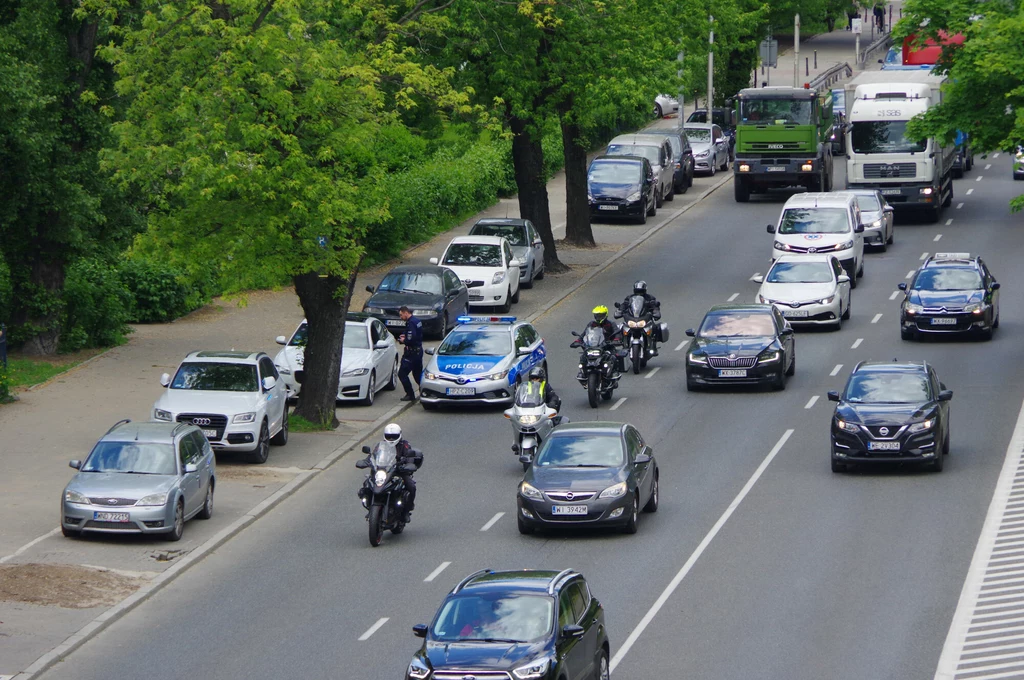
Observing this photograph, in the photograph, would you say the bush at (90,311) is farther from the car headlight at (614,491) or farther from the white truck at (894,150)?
the white truck at (894,150)

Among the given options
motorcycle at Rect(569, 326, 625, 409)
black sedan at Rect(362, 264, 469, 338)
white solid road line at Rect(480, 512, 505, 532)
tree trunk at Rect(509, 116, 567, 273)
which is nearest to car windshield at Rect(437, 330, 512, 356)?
motorcycle at Rect(569, 326, 625, 409)

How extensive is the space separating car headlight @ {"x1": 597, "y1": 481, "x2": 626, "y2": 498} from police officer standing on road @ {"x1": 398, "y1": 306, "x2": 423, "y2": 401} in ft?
34.6

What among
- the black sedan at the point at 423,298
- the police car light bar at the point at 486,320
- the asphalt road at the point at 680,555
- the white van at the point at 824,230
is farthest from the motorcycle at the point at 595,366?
the white van at the point at 824,230

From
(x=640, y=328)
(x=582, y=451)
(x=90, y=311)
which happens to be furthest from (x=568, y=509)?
(x=90, y=311)

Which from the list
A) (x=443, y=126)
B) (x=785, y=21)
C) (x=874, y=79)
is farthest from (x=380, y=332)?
(x=785, y=21)

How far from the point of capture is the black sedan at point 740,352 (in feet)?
105

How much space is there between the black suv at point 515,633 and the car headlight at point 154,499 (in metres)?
7.68

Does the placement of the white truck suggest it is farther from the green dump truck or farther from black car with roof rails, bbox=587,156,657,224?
black car with roof rails, bbox=587,156,657,224

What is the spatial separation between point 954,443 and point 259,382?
1156 cm

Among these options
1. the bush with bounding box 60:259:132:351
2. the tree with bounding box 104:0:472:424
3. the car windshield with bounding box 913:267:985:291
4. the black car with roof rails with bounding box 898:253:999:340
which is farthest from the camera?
the car windshield with bounding box 913:267:985:291

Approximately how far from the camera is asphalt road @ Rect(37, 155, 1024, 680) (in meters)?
17.7

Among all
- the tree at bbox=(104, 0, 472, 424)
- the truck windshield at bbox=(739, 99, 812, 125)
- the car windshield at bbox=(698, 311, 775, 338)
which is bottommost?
the car windshield at bbox=(698, 311, 775, 338)

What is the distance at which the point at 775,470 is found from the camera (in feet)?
86.6

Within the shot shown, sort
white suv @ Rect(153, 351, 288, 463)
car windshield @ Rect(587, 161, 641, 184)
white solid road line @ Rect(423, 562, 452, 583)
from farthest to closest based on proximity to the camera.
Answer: car windshield @ Rect(587, 161, 641, 184)
white suv @ Rect(153, 351, 288, 463)
white solid road line @ Rect(423, 562, 452, 583)
